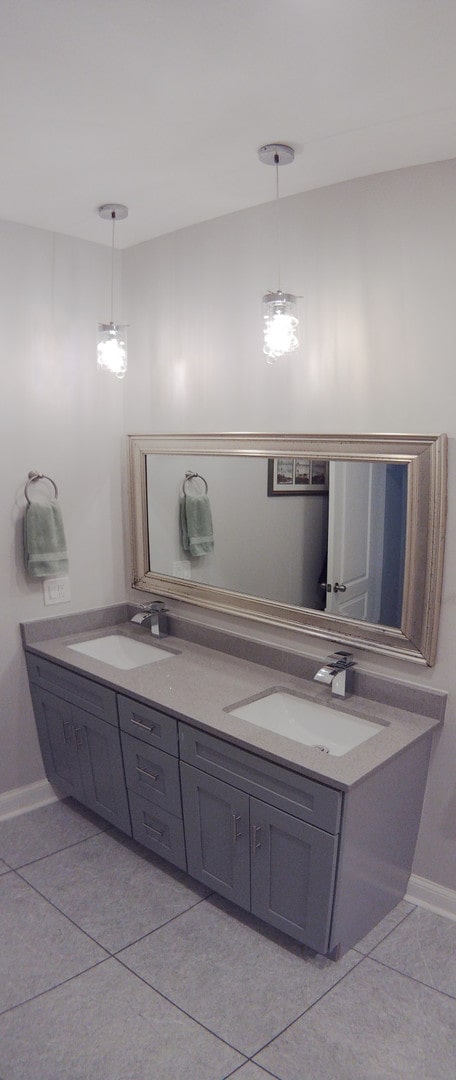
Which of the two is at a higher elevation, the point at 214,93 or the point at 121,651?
the point at 214,93

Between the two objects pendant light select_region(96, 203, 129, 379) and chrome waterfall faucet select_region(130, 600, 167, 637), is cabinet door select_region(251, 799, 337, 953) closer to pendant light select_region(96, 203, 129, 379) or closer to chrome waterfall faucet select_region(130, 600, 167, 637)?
chrome waterfall faucet select_region(130, 600, 167, 637)

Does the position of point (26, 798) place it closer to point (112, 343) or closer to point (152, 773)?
point (152, 773)

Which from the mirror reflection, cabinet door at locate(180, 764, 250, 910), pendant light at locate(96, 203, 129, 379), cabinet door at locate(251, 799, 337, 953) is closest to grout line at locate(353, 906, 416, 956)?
cabinet door at locate(251, 799, 337, 953)

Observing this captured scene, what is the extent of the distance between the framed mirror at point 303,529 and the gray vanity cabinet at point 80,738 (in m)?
0.58

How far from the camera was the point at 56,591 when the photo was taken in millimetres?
2877

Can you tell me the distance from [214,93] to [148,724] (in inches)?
73.1

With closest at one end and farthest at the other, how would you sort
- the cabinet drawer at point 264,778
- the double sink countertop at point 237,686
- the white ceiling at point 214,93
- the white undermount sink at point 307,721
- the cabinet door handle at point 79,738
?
the white ceiling at point 214,93
the cabinet drawer at point 264,778
the double sink countertop at point 237,686
the white undermount sink at point 307,721
the cabinet door handle at point 79,738

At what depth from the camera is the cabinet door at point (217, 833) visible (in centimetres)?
204

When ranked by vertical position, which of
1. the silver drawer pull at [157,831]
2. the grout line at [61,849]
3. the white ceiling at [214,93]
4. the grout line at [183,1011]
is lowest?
the grout line at [61,849]

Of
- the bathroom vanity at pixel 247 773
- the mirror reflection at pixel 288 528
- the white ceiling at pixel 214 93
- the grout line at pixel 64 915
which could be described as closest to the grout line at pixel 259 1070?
the bathroom vanity at pixel 247 773

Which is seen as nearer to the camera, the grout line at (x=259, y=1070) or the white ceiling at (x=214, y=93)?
the white ceiling at (x=214, y=93)

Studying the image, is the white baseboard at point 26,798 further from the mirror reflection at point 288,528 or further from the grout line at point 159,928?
the mirror reflection at point 288,528

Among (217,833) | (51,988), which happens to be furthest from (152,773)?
(51,988)

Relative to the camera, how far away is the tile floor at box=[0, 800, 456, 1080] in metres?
1.70
